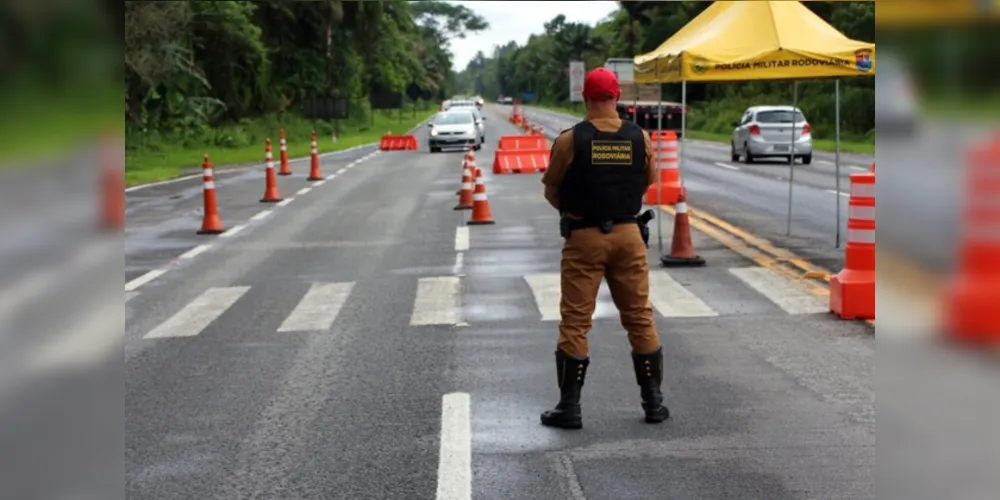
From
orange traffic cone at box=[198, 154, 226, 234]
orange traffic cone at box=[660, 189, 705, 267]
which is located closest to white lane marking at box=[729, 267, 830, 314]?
orange traffic cone at box=[660, 189, 705, 267]

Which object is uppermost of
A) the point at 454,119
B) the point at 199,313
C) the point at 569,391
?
the point at 454,119

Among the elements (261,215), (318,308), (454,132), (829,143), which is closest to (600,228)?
(318,308)

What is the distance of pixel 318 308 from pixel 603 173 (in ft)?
17.1

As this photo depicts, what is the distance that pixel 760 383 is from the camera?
25.0 feet

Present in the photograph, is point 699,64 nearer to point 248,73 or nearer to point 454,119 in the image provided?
point 454,119

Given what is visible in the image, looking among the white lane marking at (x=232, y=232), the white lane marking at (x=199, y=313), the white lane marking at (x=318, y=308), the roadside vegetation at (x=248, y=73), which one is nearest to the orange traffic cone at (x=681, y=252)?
the white lane marking at (x=318, y=308)

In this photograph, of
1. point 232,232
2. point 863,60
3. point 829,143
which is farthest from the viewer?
point 829,143

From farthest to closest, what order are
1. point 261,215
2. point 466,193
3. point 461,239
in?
point 466,193 → point 261,215 → point 461,239

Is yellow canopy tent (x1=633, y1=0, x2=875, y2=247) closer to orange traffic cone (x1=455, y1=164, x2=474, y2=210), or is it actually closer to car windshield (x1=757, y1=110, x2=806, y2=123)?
orange traffic cone (x1=455, y1=164, x2=474, y2=210)

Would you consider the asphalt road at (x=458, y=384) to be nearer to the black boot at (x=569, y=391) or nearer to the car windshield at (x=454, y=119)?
the black boot at (x=569, y=391)

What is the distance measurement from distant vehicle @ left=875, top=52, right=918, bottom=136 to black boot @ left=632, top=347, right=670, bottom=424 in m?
4.81

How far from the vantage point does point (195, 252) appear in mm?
15328

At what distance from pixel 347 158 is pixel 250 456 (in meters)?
33.8

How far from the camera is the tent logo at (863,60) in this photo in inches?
491
